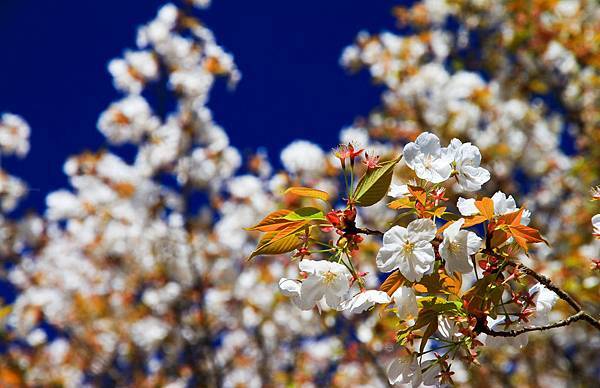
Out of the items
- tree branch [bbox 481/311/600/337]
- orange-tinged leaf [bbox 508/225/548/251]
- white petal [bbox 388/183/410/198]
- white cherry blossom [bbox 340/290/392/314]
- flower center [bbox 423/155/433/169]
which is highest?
flower center [bbox 423/155/433/169]

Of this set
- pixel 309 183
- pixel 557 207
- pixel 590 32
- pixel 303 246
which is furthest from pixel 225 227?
pixel 303 246

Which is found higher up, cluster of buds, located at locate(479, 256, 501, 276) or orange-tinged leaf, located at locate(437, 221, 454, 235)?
orange-tinged leaf, located at locate(437, 221, 454, 235)

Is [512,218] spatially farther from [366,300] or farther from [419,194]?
[366,300]

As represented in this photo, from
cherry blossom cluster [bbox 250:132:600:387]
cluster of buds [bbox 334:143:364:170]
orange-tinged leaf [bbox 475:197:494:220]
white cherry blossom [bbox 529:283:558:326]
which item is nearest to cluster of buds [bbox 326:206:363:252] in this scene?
cherry blossom cluster [bbox 250:132:600:387]

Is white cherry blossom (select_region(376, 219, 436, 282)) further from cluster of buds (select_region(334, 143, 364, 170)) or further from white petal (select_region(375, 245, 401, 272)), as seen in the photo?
cluster of buds (select_region(334, 143, 364, 170))

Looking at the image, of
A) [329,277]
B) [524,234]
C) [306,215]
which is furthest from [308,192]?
[524,234]

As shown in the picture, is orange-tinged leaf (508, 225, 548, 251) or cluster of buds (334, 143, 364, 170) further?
cluster of buds (334, 143, 364, 170)
